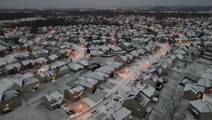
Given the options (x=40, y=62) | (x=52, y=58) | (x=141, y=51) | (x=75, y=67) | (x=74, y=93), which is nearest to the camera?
(x=74, y=93)

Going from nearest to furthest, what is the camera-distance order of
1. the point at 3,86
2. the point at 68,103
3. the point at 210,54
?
the point at 68,103, the point at 3,86, the point at 210,54

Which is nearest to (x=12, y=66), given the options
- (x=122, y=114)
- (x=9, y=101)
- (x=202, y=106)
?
(x=9, y=101)

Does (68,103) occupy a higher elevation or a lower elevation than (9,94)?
lower

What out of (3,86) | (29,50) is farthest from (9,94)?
(29,50)

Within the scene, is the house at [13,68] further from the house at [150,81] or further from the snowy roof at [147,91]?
the snowy roof at [147,91]

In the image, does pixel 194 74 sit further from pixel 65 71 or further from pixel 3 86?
pixel 3 86

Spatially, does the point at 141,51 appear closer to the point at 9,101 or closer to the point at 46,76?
the point at 46,76
